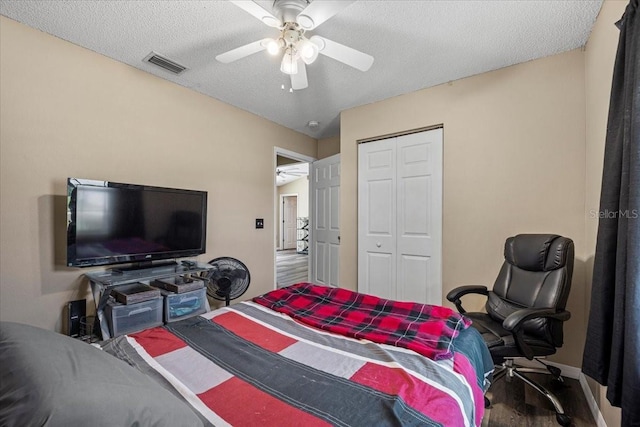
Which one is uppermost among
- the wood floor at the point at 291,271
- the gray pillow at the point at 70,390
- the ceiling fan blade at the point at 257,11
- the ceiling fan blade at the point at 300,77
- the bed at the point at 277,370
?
the ceiling fan blade at the point at 257,11

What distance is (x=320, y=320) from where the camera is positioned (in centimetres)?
152

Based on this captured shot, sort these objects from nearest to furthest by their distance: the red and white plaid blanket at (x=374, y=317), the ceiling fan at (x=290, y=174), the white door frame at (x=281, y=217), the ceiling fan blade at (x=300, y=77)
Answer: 1. the red and white plaid blanket at (x=374, y=317)
2. the ceiling fan blade at (x=300, y=77)
3. the ceiling fan at (x=290, y=174)
4. the white door frame at (x=281, y=217)

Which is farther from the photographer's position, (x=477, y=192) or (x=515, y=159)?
(x=477, y=192)

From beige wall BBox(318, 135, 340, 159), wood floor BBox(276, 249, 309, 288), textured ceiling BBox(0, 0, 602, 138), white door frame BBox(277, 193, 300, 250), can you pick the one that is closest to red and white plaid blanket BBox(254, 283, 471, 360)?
textured ceiling BBox(0, 0, 602, 138)

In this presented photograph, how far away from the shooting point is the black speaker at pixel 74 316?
2.05 m

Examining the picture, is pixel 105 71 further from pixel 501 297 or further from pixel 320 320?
pixel 501 297

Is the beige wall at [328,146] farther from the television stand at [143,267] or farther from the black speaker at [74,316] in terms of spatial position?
the black speaker at [74,316]

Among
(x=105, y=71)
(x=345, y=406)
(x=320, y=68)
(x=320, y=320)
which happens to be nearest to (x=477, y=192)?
(x=320, y=68)

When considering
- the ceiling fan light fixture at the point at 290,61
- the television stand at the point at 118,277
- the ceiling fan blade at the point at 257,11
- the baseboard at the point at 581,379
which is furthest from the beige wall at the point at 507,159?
the television stand at the point at 118,277

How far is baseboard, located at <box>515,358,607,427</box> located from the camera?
Answer: 5.56ft

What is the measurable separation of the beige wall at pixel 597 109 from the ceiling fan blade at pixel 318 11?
1.42 meters

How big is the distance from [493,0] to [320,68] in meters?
1.28

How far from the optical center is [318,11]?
1.46 meters

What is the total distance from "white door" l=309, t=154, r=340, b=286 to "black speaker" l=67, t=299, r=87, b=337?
8.45ft
